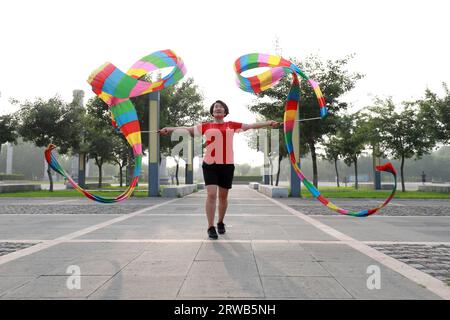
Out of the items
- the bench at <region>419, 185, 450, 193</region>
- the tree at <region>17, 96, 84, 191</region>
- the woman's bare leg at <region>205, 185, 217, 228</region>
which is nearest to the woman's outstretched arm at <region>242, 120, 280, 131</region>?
the woman's bare leg at <region>205, 185, 217, 228</region>

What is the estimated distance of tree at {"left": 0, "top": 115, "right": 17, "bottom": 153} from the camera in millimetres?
25281

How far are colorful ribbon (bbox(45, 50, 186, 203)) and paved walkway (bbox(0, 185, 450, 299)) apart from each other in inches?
67.0

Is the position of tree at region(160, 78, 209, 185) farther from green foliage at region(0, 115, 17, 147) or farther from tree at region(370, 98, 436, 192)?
tree at region(370, 98, 436, 192)

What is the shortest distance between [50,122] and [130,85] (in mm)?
22144

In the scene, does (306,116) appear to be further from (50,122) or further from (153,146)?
(50,122)

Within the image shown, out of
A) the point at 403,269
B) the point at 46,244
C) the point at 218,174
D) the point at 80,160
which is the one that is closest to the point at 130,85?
the point at 218,174

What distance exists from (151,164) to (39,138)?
11.2m

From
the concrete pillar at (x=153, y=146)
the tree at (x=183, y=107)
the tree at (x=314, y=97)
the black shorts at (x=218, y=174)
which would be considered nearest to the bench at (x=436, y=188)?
the tree at (x=314, y=97)

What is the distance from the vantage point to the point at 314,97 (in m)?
21.0

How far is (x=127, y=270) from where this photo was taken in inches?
172

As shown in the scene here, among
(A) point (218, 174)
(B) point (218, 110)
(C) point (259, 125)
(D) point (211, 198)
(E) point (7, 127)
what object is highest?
(E) point (7, 127)

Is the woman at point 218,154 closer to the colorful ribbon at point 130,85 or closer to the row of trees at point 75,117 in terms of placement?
the colorful ribbon at point 130,85
